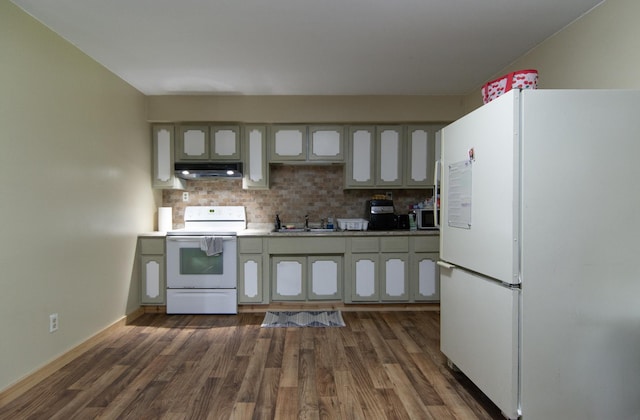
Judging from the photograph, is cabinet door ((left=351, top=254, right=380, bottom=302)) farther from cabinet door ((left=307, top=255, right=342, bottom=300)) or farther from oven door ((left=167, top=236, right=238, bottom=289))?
oven door ((left=167, top=236, right=238, bottom=289))

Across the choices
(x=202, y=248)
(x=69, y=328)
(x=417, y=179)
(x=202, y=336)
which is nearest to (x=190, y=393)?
(x=202, y=336)

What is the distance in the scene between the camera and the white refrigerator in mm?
1737

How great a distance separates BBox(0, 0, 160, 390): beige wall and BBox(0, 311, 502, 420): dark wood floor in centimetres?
34

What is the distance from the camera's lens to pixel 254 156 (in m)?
4.20

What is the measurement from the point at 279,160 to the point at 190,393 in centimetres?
262

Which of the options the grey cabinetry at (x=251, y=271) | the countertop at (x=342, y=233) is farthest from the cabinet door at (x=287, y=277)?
the countertop at (x=342, y=233)

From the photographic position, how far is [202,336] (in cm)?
326

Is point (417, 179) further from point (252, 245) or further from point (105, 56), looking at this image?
point (105, 56)

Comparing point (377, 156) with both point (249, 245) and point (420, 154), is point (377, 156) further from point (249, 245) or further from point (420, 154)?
point (249, 245)

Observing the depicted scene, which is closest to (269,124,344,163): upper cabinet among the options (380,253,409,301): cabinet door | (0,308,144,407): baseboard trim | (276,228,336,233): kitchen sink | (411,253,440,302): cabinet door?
(276,228,336,233): kitchen sink

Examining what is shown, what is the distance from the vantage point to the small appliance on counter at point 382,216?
4160 mm

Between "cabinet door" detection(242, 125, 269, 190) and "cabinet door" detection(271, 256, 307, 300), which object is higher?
"cabinet door" detection(242, 125, 269, 190)

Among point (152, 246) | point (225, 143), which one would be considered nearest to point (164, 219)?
point (152, 246)

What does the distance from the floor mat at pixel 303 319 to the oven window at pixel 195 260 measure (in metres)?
0.83
